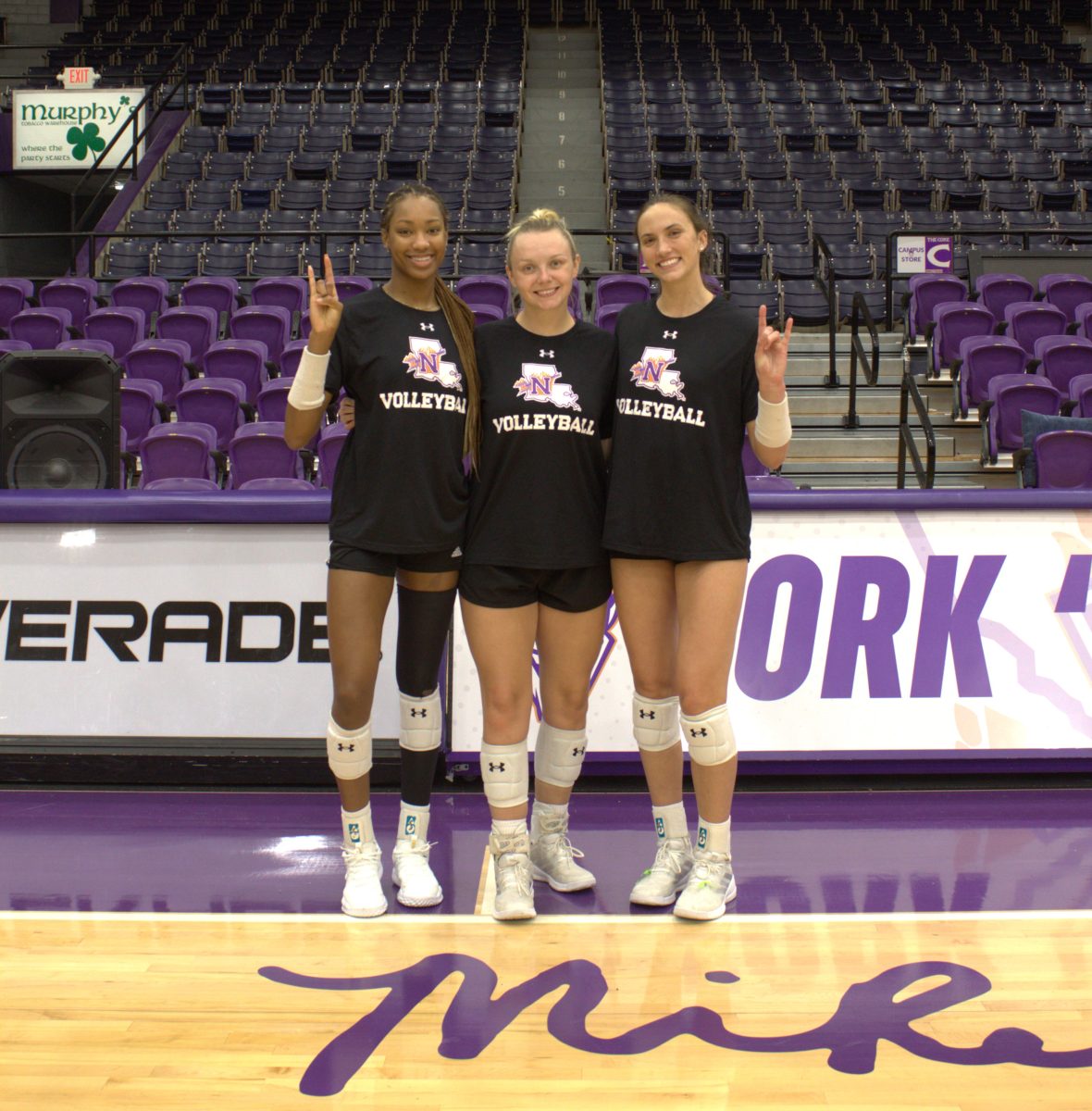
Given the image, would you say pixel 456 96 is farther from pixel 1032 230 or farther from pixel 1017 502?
pixel 1017 502

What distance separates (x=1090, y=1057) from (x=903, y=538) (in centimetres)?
196

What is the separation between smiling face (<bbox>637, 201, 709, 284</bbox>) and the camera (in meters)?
3.08

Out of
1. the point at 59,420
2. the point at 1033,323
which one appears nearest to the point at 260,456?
the point at 59,420

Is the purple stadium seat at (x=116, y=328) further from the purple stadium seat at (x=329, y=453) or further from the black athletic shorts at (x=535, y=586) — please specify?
the black athletic shorts at (x=535, y=586)

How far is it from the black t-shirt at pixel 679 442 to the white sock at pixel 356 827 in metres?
0.96

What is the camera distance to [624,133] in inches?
627

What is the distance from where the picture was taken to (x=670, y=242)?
3074 millimetres

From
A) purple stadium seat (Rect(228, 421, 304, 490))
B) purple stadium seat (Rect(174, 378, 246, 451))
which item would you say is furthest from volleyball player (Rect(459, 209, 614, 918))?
purple stadium seat (Rect(174, 378, 246, 451))

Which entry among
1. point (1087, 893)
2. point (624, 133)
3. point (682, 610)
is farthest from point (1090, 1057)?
point (624, 133)

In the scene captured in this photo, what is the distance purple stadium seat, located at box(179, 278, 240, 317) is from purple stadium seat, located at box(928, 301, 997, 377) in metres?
5.58

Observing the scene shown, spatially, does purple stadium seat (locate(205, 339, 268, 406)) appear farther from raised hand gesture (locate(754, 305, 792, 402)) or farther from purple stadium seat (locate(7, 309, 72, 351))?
raised hand gesture (locate(754, 305, 792, 402))

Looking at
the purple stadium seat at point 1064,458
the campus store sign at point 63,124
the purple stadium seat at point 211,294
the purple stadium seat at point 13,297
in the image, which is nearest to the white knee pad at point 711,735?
the purple stadium seat at point 1064,458

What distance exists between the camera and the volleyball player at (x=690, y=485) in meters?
3.07

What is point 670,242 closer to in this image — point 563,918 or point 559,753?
point 559,753
